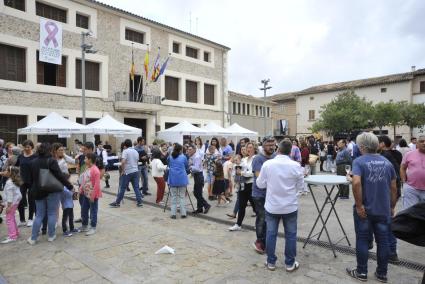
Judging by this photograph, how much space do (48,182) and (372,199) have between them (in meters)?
4.66

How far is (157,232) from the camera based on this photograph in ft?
19.6

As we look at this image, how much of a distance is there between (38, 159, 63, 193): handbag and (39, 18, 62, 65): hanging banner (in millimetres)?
12584

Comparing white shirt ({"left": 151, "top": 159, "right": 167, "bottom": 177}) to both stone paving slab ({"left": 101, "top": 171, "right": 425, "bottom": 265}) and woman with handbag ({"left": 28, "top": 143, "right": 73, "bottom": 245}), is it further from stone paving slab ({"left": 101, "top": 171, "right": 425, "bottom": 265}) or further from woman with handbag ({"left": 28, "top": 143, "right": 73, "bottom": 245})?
woman with handbag ({"left": 28, "top": 143, "right": 73, "bottom": 245})

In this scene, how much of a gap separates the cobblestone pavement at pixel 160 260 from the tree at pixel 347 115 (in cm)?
2853

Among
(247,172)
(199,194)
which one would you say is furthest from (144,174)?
(247,172)

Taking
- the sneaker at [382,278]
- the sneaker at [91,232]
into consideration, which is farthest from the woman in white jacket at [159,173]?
the sneaker at [382,278]

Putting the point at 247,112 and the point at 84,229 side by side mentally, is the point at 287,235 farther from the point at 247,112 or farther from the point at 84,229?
the point at 247,112

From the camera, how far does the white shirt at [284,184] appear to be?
400cm

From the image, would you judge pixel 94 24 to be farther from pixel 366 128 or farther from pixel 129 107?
pixel 366 128

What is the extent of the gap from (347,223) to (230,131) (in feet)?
48.4

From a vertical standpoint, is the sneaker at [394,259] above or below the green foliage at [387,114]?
below

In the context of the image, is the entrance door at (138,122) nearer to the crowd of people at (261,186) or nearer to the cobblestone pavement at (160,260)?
the crowd of people at (261,186)

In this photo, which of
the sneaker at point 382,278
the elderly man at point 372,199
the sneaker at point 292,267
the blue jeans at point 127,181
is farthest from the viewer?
the blue jeans at point 127,181

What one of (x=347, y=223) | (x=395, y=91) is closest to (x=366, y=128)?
(x=395, y=91)
